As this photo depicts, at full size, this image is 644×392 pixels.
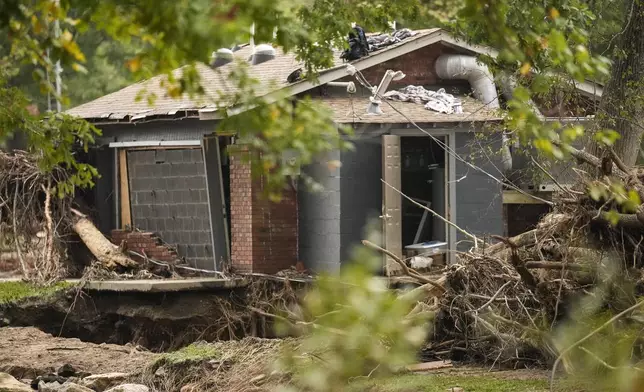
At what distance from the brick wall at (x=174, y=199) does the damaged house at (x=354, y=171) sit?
0.02 meters

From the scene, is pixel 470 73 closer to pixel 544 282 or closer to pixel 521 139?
pixel 521 139

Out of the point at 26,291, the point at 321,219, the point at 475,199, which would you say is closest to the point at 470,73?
the point at 475,199

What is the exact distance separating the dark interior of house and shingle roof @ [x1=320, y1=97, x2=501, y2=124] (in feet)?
4.97

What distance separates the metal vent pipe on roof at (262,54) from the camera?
22109 millimetres

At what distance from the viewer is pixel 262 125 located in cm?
658

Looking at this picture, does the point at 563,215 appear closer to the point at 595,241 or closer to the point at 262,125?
the point at 595,241

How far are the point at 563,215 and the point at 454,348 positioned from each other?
94.2 inches

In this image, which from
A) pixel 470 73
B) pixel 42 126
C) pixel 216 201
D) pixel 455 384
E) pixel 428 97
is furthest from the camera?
pixel 216 201

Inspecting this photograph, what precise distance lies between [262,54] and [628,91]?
25.0 feet

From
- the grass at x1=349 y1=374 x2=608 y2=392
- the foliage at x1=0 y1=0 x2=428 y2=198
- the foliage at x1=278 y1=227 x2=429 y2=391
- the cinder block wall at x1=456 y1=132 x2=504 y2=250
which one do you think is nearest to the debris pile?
the grass at x1=349 y1=374 x2=608 y2=392

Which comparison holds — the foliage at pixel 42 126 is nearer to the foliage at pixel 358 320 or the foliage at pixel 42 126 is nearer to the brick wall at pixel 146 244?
the foliage at pixel 358 320

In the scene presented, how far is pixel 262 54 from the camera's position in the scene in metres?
22.3

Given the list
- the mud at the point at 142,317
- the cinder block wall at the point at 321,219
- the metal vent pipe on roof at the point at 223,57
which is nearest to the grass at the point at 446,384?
the cinder block wall at the point at 321,219

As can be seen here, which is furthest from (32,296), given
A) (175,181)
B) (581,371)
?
(581,371)
